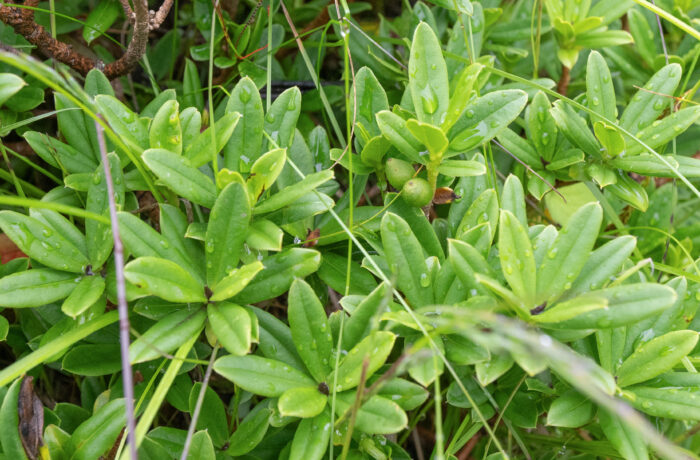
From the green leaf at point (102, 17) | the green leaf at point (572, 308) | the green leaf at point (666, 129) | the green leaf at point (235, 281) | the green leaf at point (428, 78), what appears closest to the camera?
the green leaf at point (572, 308)

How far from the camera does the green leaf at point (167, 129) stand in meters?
1.29

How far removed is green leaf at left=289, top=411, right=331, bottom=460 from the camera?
3.68 feet

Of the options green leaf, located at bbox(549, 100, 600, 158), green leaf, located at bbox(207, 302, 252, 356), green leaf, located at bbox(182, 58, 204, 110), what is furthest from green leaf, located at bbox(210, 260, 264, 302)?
green leaf, located at bbox(549, 100, 600, 158)

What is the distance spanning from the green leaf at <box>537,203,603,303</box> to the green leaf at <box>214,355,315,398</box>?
504 mm

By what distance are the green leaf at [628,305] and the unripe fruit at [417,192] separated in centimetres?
40

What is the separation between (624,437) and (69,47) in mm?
1644

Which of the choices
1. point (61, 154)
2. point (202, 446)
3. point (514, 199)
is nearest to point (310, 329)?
point (202, 446)

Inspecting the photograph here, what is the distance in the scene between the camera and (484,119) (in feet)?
4.39

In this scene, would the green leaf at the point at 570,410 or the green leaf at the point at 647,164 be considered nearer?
the green leaf at the point at 570,410

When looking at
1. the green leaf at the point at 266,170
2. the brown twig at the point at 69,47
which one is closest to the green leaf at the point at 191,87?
the brown twig at the point at 69,47

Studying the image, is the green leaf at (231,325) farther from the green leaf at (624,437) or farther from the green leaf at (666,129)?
the green leaf at (666,129)

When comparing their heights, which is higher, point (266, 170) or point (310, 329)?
point (266, 170)

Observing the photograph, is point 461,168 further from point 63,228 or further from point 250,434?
point 63,228

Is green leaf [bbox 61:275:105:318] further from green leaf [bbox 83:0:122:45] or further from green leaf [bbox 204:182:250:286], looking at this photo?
green leaf [bbox 83:0:122:45]
